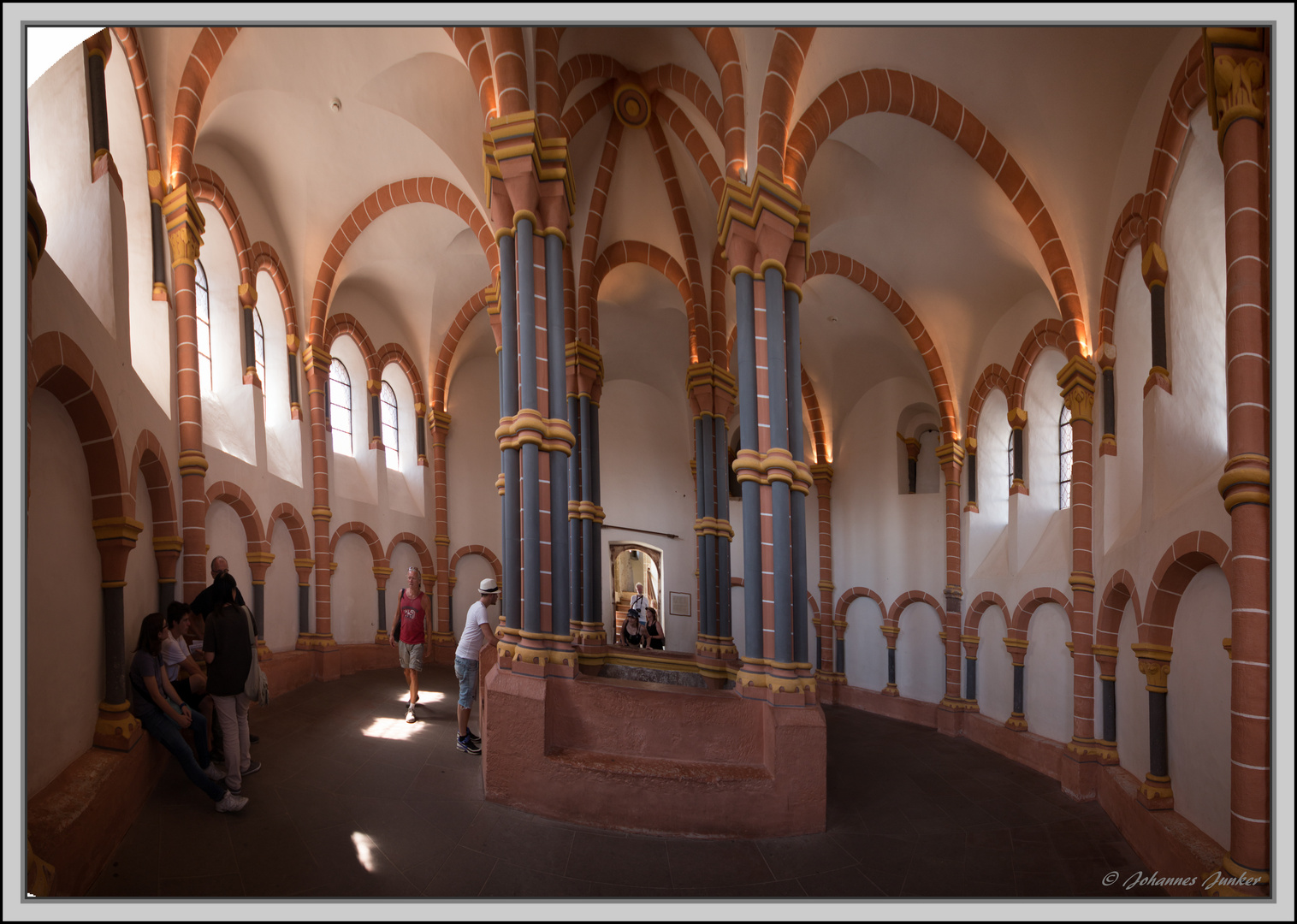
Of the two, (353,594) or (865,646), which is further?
(865,646)

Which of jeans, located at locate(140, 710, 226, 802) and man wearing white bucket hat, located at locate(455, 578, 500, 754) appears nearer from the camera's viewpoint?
jeans, located at locate(140, 710, 226, 802)

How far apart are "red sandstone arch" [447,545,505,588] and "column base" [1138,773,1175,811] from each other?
1217 cm

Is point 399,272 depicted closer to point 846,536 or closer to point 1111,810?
point 846,536

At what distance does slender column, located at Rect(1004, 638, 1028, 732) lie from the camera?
1002cm

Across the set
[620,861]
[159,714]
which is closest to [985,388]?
[620,861]

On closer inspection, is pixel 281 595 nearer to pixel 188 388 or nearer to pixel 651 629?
pixel 188 388

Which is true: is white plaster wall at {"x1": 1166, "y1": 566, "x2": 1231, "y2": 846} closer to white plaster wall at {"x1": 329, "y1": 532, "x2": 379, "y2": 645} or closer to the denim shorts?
the denim shorts

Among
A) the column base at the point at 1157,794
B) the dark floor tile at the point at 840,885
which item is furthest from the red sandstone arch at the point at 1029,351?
the dark floor tile at the point at 840,885

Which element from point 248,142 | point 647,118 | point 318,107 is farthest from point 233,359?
point 647,118

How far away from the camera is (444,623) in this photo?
14.5 meters

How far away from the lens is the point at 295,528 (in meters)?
10.9

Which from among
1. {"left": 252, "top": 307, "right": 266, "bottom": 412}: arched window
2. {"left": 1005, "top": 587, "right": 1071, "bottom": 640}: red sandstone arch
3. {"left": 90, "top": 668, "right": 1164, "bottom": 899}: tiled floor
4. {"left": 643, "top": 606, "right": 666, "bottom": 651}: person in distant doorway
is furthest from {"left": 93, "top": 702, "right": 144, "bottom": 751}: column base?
{"left": 1005, "top": 587, "right": 1071, "bottom": 640}: red sandstone arch

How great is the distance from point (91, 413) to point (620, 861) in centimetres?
435

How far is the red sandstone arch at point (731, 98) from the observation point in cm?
690
